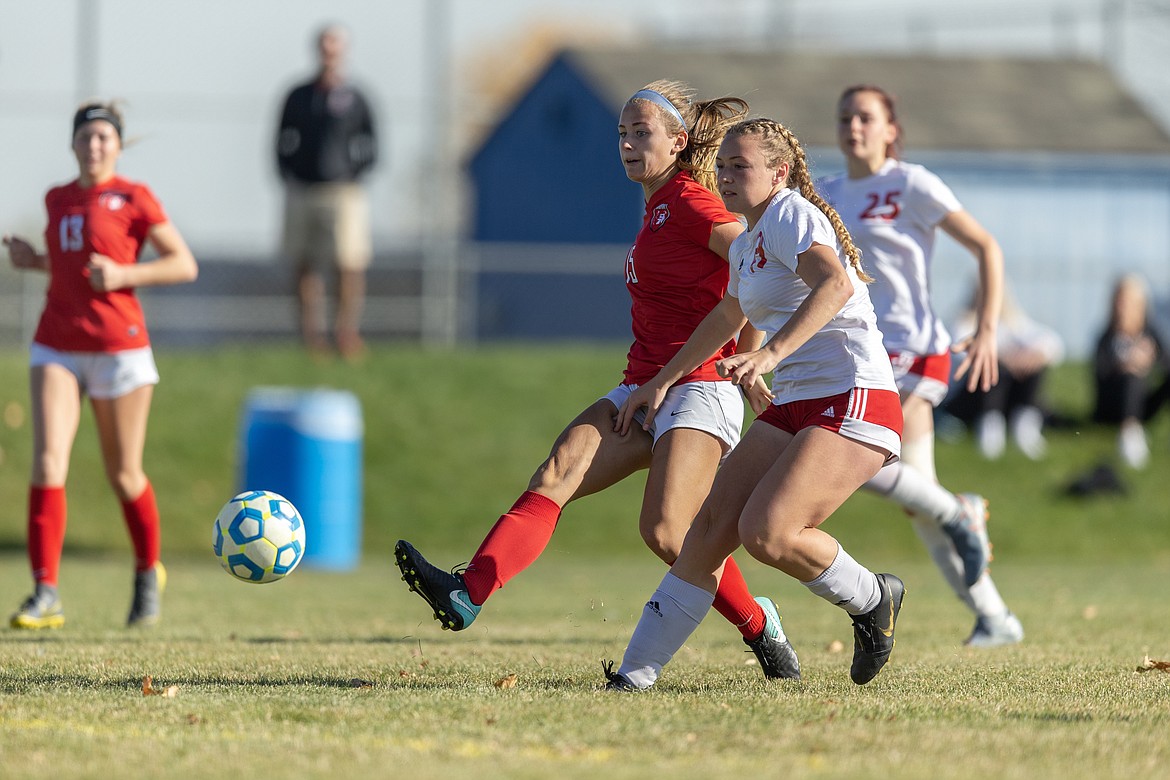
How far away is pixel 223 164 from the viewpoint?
2230 centimetres

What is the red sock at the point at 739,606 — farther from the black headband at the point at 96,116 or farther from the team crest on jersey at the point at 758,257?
the black headband at the point at 96,116

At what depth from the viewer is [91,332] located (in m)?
7.73

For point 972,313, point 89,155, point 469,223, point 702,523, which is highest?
point 89,155

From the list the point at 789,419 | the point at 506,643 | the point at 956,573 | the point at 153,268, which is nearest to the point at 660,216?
the point at 789,419

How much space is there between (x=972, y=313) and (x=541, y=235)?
649 inches

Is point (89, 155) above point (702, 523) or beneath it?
above

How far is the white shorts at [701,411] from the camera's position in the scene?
5.57 m

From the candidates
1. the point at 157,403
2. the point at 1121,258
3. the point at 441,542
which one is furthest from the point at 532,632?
the point at 1121,258

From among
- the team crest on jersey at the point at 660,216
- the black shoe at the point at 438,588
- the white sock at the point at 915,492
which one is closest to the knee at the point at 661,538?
the black shoe at the point at 438,588

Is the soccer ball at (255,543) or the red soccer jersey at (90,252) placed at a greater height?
the red soccer jersey at (90,252)

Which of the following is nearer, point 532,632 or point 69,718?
point 69,718

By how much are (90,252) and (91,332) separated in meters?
0.41

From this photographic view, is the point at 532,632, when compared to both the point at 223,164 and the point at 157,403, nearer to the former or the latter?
the point at 157,403

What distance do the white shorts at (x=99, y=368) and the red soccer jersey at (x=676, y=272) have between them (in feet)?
9.87
